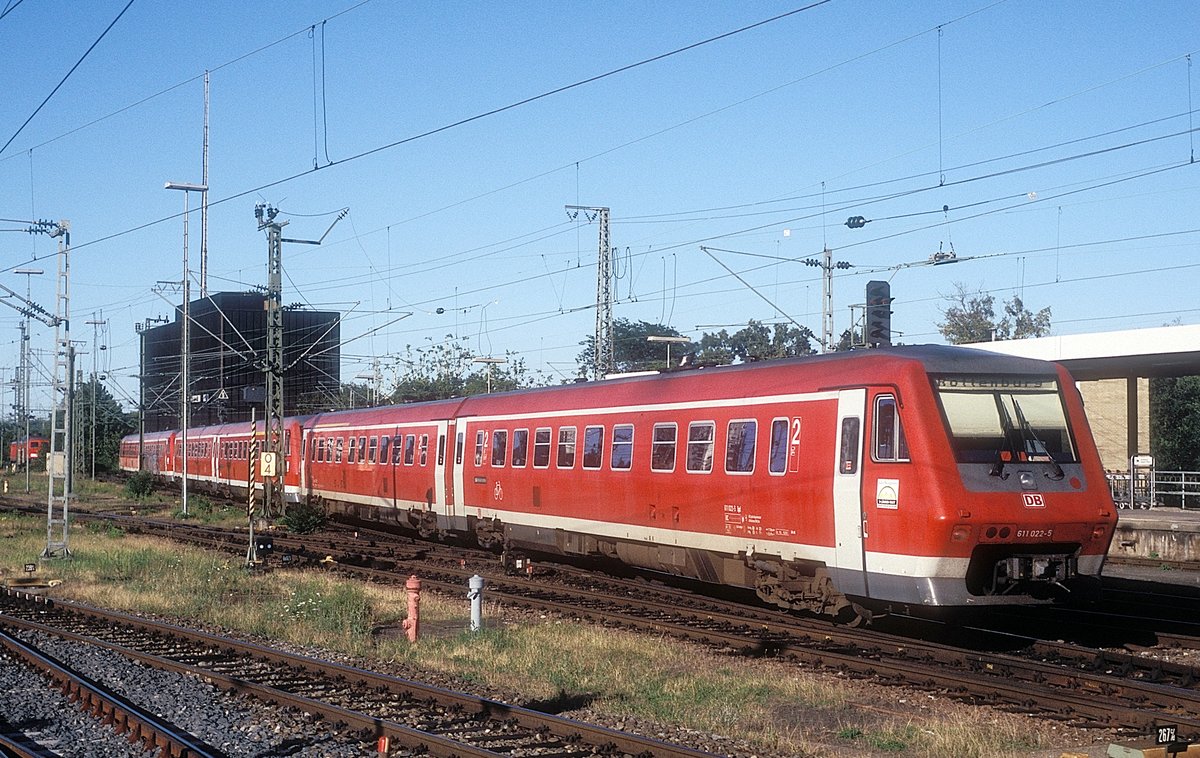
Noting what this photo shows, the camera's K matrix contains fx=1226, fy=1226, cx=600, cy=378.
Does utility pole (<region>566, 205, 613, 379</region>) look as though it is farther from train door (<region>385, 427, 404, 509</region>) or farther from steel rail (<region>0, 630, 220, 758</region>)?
steel rail (<region>0, 630, 220, 758</region>)

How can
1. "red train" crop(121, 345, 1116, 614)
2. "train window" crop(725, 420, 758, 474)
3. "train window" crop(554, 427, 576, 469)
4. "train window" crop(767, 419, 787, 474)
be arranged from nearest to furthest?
"red train" crop(121, 345, 1116, 614), "train window" crop(767, 419, 787, 474), "train window" crop(725, 420, 758, 474), "train window" crop(554, 427, 576, 469)

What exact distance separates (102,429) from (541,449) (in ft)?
265

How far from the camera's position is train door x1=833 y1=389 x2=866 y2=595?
1396cm

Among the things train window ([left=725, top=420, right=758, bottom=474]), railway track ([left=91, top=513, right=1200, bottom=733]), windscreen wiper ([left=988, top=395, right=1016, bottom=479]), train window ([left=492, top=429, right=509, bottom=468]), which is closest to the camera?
railway track ([left=91, top=513, right=1200, bottom=733])

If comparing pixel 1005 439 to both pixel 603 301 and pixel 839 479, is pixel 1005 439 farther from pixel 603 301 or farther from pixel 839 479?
pixel 603 301

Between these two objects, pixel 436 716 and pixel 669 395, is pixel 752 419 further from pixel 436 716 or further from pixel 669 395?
pixel 436 716

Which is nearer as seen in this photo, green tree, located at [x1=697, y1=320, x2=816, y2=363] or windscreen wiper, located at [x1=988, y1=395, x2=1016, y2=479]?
windscreen wiper, located at [x1=988, y1=395, x2=1016, y2=479]

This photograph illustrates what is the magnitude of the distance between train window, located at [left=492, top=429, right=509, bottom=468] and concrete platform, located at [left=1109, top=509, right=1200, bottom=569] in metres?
12.0

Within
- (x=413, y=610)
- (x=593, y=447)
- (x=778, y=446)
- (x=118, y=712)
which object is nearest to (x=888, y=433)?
(x=778, y=446)

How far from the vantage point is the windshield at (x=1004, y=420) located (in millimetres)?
13585

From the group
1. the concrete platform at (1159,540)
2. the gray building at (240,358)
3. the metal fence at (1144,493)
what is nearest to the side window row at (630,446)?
the concrete platform at (1159,540)

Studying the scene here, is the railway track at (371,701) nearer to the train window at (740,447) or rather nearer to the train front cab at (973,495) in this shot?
the train front cab at (973,495)

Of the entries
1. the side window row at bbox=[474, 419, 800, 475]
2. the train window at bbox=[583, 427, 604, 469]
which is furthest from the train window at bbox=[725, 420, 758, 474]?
the train window at bbox=[583, 427, 604, 469]

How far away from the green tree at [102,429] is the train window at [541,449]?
63170 millimetres
